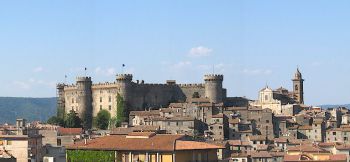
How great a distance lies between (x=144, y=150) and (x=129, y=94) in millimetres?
70214

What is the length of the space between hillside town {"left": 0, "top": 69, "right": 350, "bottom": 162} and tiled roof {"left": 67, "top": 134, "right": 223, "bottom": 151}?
70.6 ft

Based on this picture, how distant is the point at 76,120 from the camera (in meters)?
114

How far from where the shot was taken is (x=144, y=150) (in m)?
44.3

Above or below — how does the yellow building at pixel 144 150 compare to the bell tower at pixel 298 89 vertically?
below

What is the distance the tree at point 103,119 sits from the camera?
112750mm

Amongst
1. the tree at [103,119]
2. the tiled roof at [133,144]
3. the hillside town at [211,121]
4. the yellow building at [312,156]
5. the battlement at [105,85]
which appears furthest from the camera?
the battlement at [105,85]

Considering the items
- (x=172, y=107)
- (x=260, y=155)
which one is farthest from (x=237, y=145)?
(x=172, y=107)

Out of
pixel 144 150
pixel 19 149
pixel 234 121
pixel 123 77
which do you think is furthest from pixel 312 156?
pixel 123 77

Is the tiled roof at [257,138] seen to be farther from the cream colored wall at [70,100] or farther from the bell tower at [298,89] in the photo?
the bell tower at [298,89]

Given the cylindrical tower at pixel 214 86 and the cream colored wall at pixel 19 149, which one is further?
the cylindrical tower at pixel 214 86

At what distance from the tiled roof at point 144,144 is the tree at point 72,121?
216 feet

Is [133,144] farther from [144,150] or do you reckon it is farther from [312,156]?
[312,156]

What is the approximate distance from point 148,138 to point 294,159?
92.0ft

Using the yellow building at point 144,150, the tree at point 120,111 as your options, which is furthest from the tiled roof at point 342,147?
the yellow building at point 144,150
